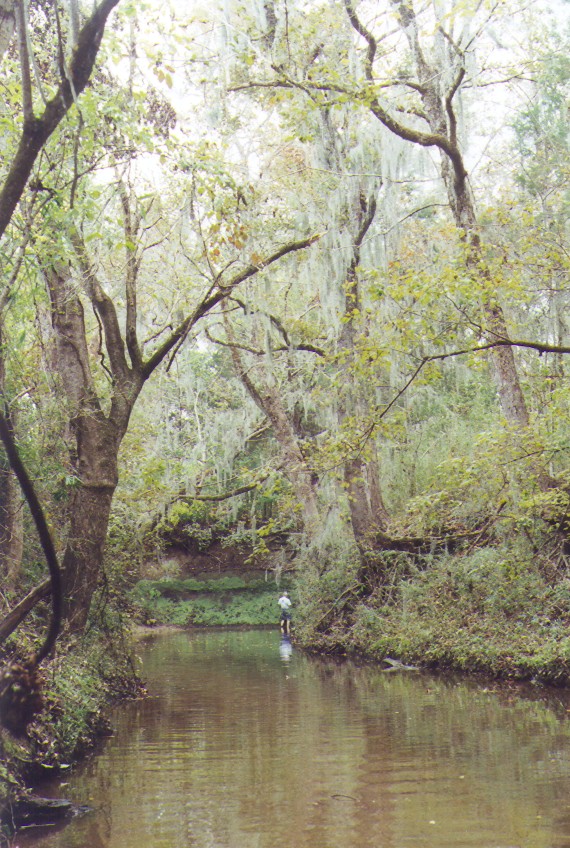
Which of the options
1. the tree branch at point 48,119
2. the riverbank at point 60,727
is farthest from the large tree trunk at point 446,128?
the tree branch at point 48,119

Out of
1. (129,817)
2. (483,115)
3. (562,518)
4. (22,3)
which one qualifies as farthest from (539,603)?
(483,115)

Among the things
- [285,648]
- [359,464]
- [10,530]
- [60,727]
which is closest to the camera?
[60,727]

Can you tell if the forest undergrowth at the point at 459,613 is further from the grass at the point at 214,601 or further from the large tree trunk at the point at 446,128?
the grass at the point at 214,601

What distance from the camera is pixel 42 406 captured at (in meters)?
9.28

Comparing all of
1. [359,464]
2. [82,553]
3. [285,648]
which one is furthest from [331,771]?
[285,648]

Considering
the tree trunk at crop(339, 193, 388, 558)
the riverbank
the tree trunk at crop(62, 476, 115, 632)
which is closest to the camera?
the riverbank

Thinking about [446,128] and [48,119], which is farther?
[446,128]

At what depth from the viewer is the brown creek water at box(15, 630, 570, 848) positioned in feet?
17.1

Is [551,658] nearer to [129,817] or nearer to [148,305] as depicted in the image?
[129,817]

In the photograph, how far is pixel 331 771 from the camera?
6906 mm

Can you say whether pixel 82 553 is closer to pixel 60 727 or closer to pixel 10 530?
pixel 10 530

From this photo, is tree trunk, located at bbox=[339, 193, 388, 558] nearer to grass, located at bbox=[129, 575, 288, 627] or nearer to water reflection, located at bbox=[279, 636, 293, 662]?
water reflection, located at bbox=[279, 636, 293, 662]

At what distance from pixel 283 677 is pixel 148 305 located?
22.4 feet

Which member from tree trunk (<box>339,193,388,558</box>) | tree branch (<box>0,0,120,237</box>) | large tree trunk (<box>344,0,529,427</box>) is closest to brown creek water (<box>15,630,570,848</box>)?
tree branch (<box>0,0,120,237</box>)
